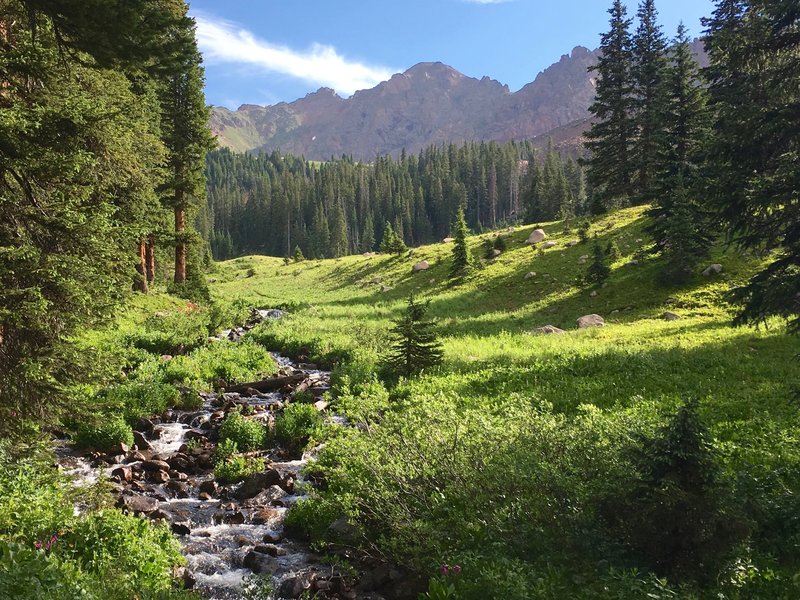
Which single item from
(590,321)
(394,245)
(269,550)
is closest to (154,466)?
(269,550)

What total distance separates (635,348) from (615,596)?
47.0 feet

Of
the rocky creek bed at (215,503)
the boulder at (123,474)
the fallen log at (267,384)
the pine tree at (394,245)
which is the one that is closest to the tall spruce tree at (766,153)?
the rocky creek bed at (215,503)

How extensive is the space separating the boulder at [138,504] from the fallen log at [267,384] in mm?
7460

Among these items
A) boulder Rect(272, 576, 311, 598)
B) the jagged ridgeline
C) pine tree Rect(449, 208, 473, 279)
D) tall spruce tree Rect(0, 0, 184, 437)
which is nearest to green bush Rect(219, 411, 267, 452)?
tall spruce tree Rect(0, 0, 184, 437)

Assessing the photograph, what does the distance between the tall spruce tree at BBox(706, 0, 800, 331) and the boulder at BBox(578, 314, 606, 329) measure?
36.6 feet

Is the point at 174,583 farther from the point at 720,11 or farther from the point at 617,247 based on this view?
the point at 720,11

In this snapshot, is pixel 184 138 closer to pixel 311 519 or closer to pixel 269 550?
pixel 311 519

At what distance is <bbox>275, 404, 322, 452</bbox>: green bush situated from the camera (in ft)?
A: 41.7

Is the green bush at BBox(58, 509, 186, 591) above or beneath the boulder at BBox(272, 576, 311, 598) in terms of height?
above

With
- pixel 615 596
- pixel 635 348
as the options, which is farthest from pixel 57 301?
pixel 635 348

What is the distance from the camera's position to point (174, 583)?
23.1ft

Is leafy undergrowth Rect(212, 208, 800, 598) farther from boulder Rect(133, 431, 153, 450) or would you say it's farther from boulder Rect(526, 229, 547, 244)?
boulder Rect(526, 229, 547, 244)

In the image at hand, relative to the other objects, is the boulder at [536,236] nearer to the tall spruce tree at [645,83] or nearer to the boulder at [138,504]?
the tall spruce tree at [645,83]

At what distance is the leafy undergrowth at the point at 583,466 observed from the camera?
18.2 ft
